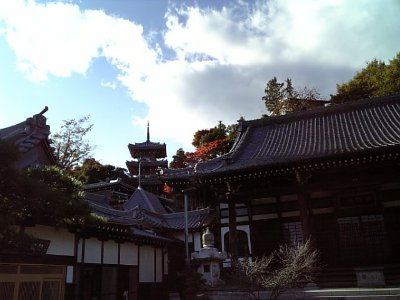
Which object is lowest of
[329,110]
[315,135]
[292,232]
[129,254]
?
[129,254]

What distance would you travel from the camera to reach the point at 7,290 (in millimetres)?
8109

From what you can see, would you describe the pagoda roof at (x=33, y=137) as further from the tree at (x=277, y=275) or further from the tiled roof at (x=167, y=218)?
the tree at (x=277, y=275)

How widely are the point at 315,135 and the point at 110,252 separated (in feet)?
35.5

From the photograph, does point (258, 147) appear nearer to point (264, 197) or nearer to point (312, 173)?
point (264, 197)

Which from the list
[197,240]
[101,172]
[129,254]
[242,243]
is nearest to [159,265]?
[197,240]

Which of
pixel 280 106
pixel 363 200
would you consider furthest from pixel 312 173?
pixel 280 106

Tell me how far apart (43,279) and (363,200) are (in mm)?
11739

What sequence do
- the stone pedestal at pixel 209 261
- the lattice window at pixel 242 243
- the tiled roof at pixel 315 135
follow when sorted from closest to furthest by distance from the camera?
the stone pedestal at pixel 209 261, the tiled roof at pixel 315 135, the lattice window at pixel 242 243

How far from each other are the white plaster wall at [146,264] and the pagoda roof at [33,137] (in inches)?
247

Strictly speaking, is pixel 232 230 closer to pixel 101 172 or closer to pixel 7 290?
pixel 7 290

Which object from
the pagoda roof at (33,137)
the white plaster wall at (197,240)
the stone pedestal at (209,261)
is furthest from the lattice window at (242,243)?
the pagoda roof at (33,137)

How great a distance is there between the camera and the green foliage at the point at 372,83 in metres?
38.4

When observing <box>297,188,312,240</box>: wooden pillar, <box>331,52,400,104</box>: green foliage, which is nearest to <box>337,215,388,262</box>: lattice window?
<box>297,188,312,240</box>: wooden pillar

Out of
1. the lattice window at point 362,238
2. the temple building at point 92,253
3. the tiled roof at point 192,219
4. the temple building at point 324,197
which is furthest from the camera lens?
the tiled roof at point 192,219
